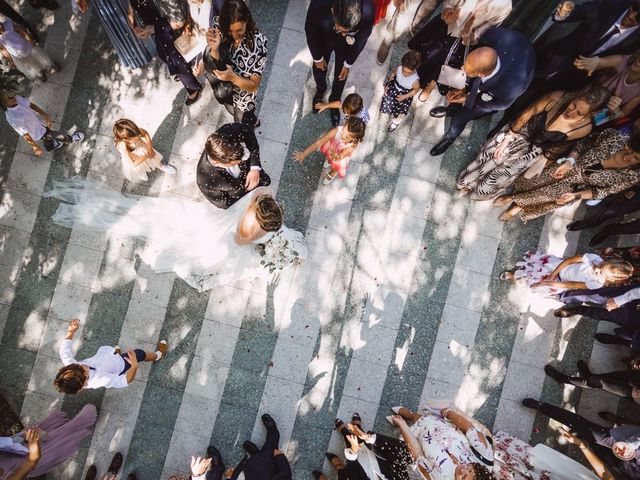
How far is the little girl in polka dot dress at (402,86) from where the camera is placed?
462 cm

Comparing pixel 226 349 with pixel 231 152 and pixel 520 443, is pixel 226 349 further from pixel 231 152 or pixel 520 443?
pixel 520 443

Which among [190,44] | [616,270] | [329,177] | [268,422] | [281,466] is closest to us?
[616,270]

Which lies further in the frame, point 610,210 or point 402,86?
point 610,210

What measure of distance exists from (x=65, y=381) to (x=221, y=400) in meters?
1.86

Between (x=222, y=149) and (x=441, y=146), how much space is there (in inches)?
119

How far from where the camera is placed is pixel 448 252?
19.0 feet

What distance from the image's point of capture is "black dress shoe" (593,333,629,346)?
5444 mm

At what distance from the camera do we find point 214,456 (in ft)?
17.5

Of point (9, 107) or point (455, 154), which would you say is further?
point (455, 154)

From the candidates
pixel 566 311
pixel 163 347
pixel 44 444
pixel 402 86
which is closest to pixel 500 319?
pixel 566 311

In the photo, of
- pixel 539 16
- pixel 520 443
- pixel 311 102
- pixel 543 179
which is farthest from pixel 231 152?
pixel 520 443

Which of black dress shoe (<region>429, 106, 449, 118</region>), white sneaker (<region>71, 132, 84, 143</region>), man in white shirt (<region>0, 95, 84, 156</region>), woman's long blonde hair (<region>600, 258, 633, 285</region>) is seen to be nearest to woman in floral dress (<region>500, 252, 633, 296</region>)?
woman's long blonde hair (<region>600, 258, 633, 285</region>)

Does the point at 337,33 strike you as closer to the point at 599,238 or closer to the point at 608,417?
the point at 599,238

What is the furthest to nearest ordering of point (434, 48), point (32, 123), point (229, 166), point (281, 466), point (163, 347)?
point (163, 347) → point (32, 123) → point (434, 48) → point (281, 466) → point (229, 166)
